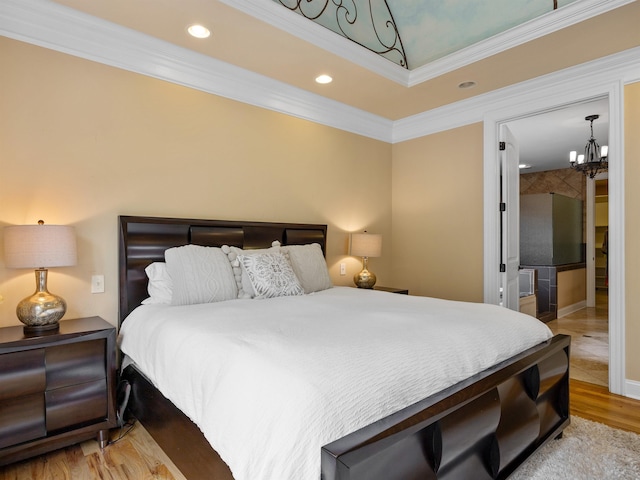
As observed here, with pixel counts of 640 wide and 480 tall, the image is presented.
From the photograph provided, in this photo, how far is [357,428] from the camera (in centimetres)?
115

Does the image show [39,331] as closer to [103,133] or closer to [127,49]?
[103,133]

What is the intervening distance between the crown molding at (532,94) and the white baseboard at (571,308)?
394 centimetres

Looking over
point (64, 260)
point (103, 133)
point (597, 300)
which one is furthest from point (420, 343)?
point (597, 300)

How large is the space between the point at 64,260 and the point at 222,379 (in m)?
1.36

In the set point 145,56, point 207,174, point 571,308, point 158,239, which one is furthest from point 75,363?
point 571,308

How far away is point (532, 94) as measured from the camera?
11.2 feet

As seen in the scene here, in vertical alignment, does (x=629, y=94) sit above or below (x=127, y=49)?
below

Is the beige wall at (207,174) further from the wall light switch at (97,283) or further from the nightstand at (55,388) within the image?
the nightstand at (55,388)

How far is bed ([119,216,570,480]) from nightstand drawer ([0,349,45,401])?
1.51ft

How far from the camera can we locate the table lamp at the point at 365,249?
388 cm

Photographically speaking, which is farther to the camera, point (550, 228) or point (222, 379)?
point (550, 228)

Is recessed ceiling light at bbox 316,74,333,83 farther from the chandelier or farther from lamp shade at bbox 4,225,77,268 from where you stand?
the chandelier

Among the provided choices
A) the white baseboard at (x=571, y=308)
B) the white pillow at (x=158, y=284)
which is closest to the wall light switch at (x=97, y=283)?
the white pillow at (x=158, y=284)

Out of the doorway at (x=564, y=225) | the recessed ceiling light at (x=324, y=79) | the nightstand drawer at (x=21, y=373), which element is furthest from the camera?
the doorway at (x=564, y=225)
